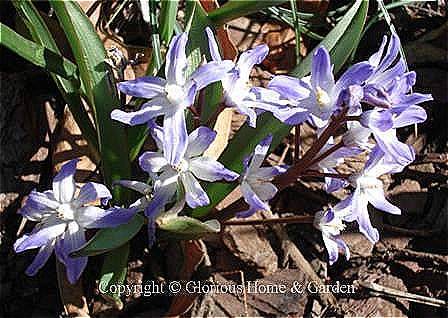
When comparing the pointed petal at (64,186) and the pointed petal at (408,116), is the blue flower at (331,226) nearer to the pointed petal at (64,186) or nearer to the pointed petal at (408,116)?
the pointed petal at (408,116)

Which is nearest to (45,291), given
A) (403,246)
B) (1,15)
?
(1,15)

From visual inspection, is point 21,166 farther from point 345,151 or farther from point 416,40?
point 416,40

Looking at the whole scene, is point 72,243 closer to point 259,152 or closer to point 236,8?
point 259,152

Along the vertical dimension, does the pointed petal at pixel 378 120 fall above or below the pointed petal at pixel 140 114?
below

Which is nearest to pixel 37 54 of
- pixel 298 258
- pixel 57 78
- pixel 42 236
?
pixel 57 78

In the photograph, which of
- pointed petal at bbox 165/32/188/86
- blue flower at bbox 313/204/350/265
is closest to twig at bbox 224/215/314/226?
blue flower at bbox 313/204/350/265

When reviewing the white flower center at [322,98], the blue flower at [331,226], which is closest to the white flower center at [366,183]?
the blue flower at [331,226]
